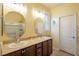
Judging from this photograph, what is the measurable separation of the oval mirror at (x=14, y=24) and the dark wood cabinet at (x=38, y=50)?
0.81ft

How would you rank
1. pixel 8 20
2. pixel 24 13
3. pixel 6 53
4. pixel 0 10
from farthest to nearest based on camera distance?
1. pixel 24 13
2. pixel 8 20
3. pixel 0 10
4. pixel 6 53

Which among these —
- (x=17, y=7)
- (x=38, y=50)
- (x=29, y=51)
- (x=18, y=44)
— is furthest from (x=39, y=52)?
(x=17, y=7)

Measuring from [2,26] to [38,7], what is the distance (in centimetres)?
62

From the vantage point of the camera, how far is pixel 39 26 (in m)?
1.83

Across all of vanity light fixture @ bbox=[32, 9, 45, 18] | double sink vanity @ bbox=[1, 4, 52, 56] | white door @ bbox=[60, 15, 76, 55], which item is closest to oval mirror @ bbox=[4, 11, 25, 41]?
double sink vanity @ bbox=[1, 4, 52, 56]

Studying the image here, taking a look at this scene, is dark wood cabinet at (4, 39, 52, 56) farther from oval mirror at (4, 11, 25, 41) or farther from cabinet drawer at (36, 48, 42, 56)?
oval mirror at (4, 11, 25, 41)

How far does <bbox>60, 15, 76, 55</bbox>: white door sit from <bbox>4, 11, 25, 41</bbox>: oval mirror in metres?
0.65

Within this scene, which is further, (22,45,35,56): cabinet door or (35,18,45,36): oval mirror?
(35,18,45,36): oval mirror

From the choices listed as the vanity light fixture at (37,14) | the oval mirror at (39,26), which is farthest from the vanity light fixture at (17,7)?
the oval mirror at (39,26)

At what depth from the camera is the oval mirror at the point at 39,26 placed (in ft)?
5.85

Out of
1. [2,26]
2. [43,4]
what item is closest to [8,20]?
[2,26]

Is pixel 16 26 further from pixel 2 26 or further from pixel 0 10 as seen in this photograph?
pixel 0 10

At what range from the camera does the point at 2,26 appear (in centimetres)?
160

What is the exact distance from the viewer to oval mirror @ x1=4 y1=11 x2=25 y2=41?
166 cm
